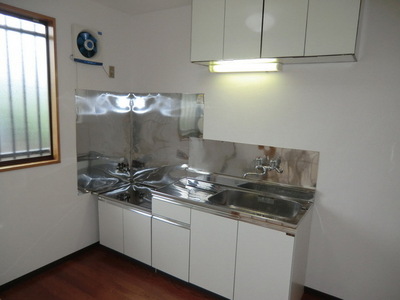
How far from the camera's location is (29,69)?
2.39 meters

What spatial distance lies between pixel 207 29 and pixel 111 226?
2157mm

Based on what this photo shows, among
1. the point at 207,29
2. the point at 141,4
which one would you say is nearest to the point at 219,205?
the point at 207,29

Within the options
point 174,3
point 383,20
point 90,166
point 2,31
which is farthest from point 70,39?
point 383,20

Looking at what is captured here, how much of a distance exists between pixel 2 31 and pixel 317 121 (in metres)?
2.62

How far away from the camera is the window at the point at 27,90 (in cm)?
224

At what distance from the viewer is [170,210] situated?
2.47 m

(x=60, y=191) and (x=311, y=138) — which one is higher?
(x=311, y=138)

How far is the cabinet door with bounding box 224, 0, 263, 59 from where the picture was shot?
2.07 metres

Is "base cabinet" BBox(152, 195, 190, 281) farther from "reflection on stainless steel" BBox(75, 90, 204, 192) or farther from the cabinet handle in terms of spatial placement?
"reflection on stainless steel" BBox(75, 90, 204, 192)

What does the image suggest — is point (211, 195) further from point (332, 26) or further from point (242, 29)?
point (332, 26)

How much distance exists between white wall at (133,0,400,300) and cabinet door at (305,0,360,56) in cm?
34

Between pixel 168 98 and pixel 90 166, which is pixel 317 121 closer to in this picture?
pixel 168 98

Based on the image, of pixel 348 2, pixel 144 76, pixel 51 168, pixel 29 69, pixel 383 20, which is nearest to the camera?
pixel 348 2

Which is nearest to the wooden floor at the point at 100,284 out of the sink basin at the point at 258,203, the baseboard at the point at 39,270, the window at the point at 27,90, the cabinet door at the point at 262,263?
the baseboard at the point at 39,270
